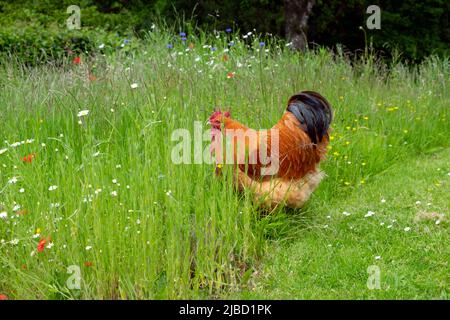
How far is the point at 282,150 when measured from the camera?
4672mm

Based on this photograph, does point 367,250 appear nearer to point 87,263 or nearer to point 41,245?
point 87,263

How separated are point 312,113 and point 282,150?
1.35 ft

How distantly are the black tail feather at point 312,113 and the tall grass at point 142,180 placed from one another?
0.62m

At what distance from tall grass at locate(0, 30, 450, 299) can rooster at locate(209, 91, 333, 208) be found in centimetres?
17

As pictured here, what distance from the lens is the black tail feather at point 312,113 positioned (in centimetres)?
484

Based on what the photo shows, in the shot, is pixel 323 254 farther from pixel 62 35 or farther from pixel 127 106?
pixel 62 35

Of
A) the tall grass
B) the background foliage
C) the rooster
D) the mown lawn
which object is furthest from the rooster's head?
the background foliage

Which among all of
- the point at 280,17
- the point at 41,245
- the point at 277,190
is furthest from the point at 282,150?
the point at 280,17

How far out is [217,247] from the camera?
4.43 meters

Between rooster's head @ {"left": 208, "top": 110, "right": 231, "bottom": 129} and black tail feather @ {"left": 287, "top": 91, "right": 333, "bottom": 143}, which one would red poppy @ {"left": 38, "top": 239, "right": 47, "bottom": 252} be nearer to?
rooster's head @ {"left": 208, "top": 110, "right": 231, "bottom": 129}

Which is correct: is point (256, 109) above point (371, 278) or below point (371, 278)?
above
